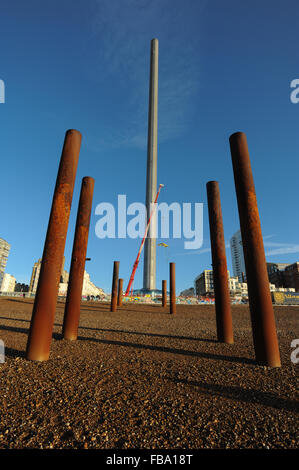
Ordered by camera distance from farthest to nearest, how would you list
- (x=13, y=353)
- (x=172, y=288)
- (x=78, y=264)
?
(x=172, y=288)
(x=78, y=264)
(x=13, y=353)

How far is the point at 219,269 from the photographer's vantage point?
20.4 ft

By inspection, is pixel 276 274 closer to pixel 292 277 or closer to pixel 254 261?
pixel 292 277

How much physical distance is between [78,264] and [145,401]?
4341mm

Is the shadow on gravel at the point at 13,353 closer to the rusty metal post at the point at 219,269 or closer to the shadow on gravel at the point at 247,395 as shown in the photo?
the shadow on gravel at the point at 247,395

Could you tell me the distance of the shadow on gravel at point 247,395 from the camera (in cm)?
258

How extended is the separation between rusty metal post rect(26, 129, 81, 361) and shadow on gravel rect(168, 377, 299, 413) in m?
2.29

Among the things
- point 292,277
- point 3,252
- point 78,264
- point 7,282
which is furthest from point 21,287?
point 292,277

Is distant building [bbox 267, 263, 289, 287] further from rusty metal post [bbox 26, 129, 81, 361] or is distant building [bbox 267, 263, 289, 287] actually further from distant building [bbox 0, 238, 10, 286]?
distant building [bbox 0, 238, 10, 286]

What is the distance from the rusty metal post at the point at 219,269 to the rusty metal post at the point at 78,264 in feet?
11.8

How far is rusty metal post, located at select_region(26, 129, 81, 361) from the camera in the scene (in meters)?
3.98

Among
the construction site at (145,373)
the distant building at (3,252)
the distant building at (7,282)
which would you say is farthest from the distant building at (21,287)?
the construction site at (145,373)

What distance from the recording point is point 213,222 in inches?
263

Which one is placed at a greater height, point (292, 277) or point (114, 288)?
point (292, 277)

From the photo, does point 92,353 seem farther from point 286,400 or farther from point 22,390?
point 286,400
